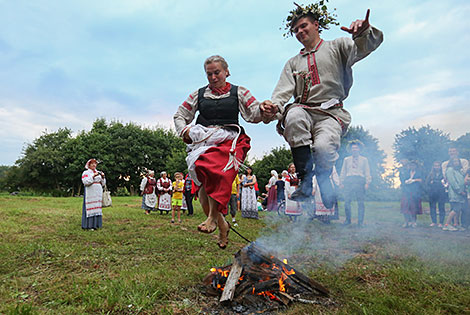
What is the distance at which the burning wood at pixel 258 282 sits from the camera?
11.3ft

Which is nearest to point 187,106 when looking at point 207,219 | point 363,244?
point 207,219

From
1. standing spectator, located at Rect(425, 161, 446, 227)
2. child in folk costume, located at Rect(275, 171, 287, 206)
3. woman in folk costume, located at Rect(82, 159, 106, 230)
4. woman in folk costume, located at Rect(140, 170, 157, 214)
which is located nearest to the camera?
standing spectator, located at Rect(425, 161, 446, 227)

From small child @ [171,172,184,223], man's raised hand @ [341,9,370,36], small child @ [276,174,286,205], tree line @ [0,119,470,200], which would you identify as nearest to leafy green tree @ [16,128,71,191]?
tree line @ [0,119,470,200]

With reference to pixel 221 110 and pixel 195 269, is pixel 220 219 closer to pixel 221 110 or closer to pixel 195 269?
pixel 221 110

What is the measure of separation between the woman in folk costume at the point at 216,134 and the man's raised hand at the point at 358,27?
3.94 ft

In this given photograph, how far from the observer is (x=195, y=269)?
461 cm

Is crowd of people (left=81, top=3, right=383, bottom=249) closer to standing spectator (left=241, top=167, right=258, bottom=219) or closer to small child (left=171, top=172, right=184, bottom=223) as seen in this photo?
small child (left=171, top=172, right=184, bottom=223)

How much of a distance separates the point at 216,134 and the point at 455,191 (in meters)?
6.93

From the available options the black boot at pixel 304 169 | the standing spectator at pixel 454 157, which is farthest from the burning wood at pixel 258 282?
the standing spectator at pixel 454 157

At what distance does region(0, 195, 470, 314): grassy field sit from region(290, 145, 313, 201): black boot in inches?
46.9

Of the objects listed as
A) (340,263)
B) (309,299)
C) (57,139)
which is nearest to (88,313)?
(309,299)

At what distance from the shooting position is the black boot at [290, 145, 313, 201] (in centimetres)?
353

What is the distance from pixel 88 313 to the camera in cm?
310

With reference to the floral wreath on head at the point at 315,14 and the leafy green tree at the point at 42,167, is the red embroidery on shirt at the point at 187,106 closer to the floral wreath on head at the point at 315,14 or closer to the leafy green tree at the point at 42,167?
the floral wreath on head at the point at 315,14
